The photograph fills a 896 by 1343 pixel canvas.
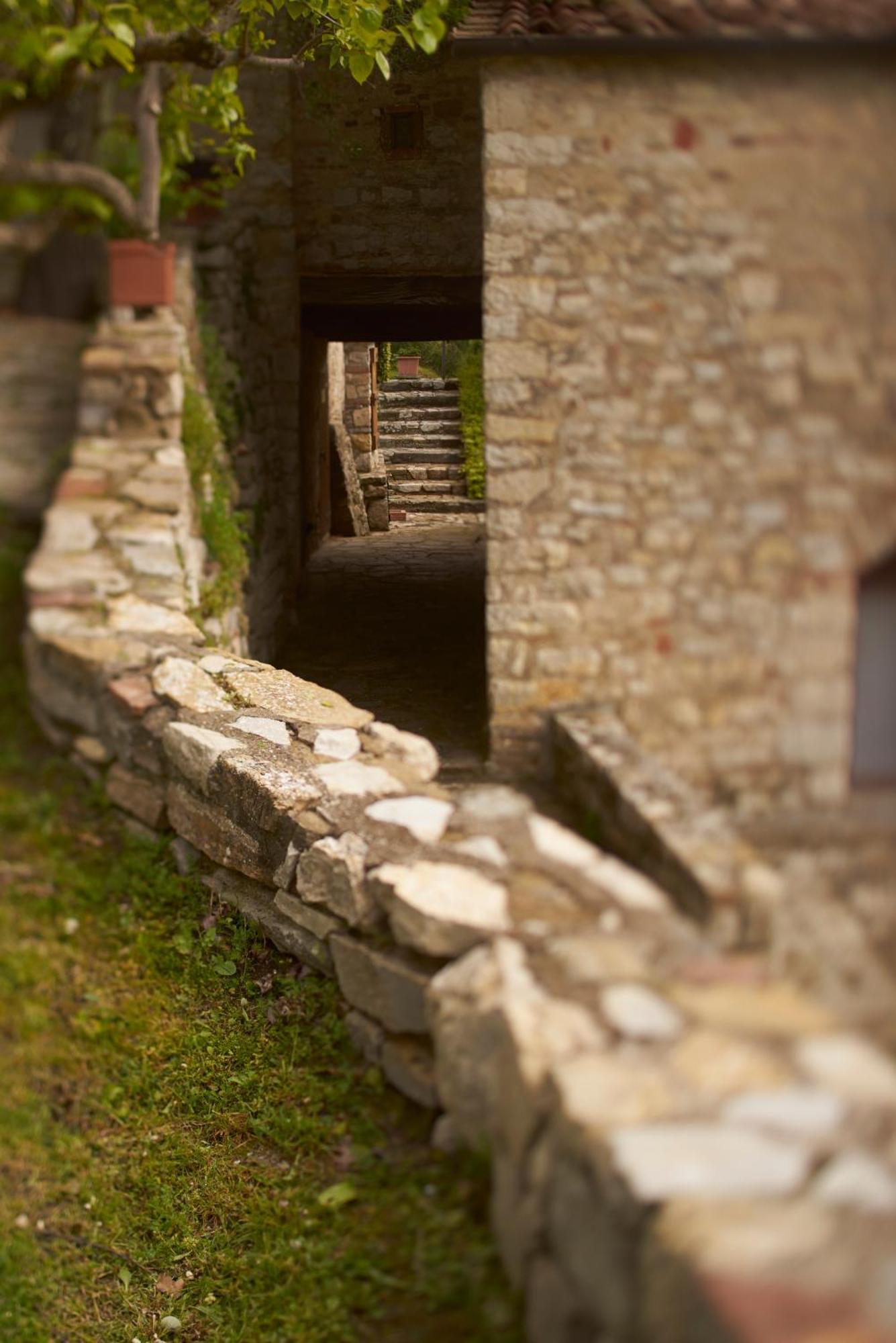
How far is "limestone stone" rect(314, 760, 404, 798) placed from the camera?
294 cm

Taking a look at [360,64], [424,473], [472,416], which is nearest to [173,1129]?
[360,64]

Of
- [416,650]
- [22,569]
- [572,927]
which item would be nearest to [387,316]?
[416,650]

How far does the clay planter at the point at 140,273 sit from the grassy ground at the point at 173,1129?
7.42 feet

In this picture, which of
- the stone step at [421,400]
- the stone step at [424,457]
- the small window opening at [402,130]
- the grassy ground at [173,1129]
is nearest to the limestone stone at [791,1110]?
the grassy ground at [173,1129]

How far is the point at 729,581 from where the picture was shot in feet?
12.0

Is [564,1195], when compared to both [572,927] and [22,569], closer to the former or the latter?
[572,927]

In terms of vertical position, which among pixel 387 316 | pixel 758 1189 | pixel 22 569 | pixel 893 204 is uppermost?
pixel 387 316

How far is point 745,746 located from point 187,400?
2701 millimetres

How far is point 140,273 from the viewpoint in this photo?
4793 millimetres

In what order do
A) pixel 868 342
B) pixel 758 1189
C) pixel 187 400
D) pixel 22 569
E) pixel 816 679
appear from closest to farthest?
pixel 758 1189, pixel 868 342, pixel 816 679, pixel 22 569, pixel 187 400

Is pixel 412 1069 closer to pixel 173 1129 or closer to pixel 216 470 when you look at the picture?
pixel 173 1129

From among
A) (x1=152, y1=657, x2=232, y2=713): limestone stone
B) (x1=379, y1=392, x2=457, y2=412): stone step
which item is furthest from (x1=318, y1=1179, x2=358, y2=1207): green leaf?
(x1=379, y1=392, x2=457, y2=412): stone step

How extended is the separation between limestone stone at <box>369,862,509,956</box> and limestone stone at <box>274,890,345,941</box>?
0.30 metres

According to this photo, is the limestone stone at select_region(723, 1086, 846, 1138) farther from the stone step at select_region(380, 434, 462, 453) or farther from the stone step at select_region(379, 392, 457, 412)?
the stone step at select_region(379, 392, 457, 412)
